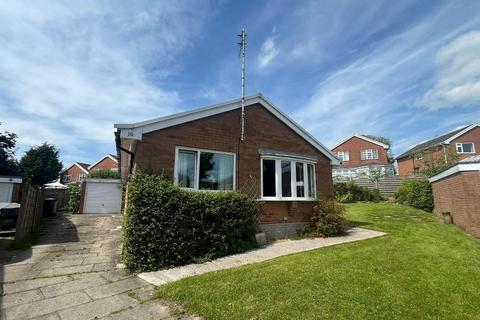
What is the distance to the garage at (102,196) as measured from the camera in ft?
79.3

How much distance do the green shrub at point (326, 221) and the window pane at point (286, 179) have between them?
1.49 meters

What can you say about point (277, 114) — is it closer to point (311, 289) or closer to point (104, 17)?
point (104, 17)

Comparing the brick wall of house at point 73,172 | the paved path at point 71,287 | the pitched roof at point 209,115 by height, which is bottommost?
the paved path at point 71,287

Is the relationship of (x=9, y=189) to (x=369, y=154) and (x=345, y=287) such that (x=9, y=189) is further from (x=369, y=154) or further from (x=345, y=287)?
(x=369, y=154)

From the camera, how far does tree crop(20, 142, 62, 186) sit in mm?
41188

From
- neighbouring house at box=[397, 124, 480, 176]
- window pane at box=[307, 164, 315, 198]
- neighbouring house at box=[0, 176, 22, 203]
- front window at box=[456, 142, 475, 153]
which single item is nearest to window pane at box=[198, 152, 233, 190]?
window pane at box=[307, 164, 315, 198]

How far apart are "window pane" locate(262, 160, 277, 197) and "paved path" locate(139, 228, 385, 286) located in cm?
208

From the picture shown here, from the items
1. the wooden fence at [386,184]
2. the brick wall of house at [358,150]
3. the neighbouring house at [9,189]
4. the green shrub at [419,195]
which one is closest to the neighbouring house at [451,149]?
the brick wall of house at [358,150]

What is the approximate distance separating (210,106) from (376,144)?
43262mm

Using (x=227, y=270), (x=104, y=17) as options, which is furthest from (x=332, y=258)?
(x=104, y=17)

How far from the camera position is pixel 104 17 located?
28.0ft

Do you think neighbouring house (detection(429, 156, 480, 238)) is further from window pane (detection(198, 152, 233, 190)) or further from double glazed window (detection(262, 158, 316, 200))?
window pane (detection(198, 152, 233, 190))

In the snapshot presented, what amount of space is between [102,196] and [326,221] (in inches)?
784

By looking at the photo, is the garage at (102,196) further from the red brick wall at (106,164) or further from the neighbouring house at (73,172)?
the neighbouring house at (73,172)
